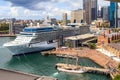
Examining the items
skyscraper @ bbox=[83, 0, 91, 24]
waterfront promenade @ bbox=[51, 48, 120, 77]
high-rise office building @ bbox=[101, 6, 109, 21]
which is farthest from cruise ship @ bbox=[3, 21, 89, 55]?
high-rise office building @ bbox=[101, 6, 109, 21]

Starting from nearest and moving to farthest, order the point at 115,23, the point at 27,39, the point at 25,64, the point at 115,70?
1. the point at 115,70
2. the point at 25,64
3. the point at 27,39
4. the point at 115,23

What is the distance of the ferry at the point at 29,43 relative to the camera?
91.3 ft

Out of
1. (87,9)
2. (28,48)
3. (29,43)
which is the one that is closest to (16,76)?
(28,48)

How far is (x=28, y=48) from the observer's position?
29.0 meters

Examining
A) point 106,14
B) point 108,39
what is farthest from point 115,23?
point 108,39

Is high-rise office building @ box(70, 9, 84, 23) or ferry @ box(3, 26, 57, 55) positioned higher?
high-rise office building @ box(70, 9, 84, 23)

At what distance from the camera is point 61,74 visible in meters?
18.1

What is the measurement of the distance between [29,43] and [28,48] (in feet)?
2.37

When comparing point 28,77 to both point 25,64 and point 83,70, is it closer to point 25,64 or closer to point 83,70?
point 83,70

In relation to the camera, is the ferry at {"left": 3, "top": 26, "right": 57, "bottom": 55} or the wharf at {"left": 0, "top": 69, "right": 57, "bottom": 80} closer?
the wharf at {"left": 0, "top": 69, "right": 57, "bottom": 80}

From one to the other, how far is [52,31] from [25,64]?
1182 centimetres

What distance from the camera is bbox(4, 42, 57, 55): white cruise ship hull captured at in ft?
90.4

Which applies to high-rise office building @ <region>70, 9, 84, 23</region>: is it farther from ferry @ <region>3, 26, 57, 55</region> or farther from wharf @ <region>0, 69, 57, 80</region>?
wharf @ <region>0, 69, 57, 80</region>

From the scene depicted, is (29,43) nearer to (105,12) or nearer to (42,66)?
(42,66)
